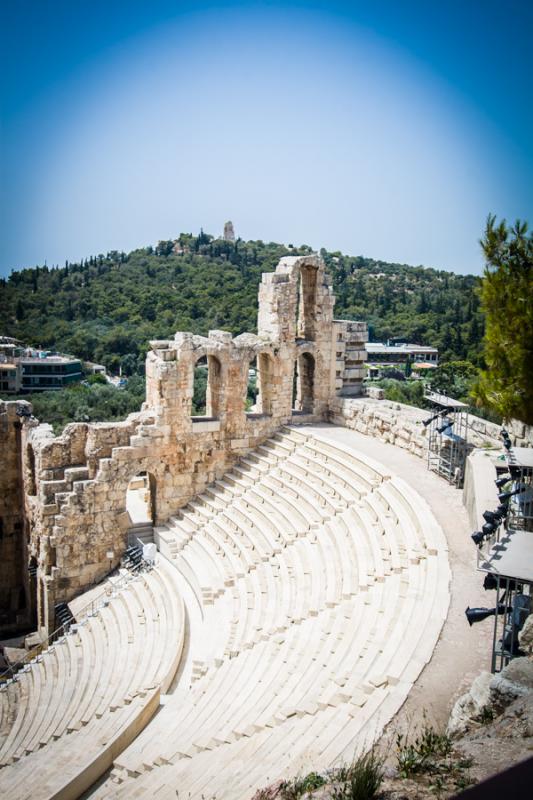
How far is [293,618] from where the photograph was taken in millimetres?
12336

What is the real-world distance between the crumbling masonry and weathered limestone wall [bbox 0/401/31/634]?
0.10 feet

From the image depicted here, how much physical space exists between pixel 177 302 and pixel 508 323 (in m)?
42.3

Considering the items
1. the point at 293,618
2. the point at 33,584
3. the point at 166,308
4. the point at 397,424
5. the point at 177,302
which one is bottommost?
the point at 33,584

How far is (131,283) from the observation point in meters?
59.2

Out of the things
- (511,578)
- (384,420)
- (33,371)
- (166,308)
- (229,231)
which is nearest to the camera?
(511,578)

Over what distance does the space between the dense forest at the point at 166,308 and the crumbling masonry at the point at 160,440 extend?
14771 millimetres

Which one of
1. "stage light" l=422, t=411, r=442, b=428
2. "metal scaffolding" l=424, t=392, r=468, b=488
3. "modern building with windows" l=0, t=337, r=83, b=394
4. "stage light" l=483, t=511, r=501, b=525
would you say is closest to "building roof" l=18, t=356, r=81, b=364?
"modern building with windows" l=0, t=337, r=83, b=394

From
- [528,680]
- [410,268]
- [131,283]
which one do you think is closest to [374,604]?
[528,680]

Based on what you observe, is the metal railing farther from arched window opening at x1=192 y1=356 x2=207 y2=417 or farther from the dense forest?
the dense forest

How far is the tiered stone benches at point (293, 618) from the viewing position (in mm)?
8438

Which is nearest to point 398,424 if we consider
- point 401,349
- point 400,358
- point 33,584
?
point 33,584

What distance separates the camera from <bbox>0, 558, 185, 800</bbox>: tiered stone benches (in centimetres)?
1031

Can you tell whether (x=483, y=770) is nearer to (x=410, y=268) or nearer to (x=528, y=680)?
(x=528, y=680)

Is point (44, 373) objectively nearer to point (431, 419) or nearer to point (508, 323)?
point (431, 419)
